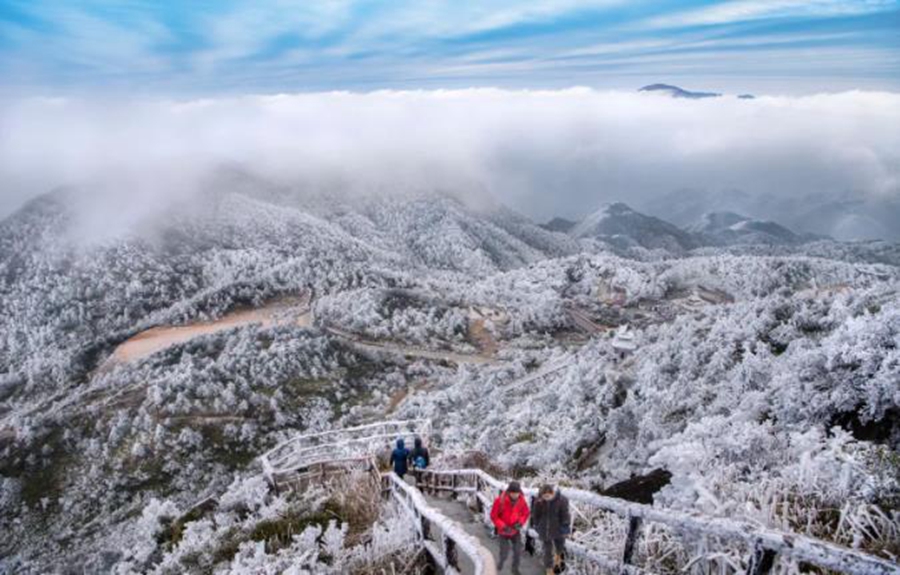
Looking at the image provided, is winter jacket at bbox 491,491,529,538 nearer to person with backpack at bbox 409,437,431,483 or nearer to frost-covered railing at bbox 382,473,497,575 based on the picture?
frost-covered railing at bbox 382,473,497,575

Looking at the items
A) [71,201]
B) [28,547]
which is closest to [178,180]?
[71,201]

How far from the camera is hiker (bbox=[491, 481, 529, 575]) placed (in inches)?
305

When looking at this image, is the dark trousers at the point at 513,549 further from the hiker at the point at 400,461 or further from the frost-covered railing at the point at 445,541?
the hiker at the point at 400,461

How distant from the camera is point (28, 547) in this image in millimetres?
42719

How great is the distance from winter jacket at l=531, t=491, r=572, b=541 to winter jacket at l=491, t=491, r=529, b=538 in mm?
437

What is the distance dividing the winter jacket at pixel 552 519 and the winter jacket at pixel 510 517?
44 cm

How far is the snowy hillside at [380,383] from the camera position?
10727 mm

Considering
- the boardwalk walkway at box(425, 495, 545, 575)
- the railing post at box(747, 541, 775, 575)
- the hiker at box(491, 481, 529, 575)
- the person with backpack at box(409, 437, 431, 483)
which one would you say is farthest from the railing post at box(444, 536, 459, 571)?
the person with backpack at box(409, 437, 431, 483)

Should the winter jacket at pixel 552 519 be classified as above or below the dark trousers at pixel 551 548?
above

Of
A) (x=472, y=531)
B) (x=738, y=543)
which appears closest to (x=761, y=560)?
(x=738, y=543)

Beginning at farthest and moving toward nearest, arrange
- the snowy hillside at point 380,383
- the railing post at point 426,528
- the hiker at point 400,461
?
the hiker at point 400,461 → the snowy hillside at point 380,383 → the railing post at point 426,528

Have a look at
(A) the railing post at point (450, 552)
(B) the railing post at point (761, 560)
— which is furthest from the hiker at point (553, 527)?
(B) the railing post at point (761, 560)

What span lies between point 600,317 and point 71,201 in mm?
148351

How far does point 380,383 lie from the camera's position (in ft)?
216
